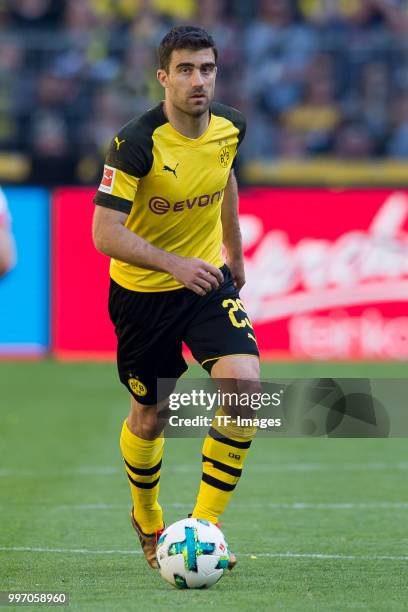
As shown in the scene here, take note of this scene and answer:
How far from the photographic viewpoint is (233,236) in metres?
6.25

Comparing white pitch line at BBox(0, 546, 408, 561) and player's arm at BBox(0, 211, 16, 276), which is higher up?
player's arm at BBox(0, 211, 16, 276)

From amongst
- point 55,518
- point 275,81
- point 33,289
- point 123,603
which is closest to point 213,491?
point 123,603

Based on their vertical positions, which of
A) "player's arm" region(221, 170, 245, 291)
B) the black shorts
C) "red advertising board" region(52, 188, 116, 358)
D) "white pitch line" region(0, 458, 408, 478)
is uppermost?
"player's arm" region(221, 170, 245, 291)

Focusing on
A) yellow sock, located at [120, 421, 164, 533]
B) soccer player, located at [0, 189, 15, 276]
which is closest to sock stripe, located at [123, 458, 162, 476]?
yellow sock, located at [120, 421, 164, 533]

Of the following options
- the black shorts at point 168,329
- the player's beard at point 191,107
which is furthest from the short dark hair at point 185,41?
the black shorts at point 168,329

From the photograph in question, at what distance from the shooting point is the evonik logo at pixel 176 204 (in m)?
5.76

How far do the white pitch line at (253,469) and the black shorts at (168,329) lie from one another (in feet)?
9.47

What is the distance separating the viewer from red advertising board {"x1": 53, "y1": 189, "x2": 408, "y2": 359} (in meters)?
14.7

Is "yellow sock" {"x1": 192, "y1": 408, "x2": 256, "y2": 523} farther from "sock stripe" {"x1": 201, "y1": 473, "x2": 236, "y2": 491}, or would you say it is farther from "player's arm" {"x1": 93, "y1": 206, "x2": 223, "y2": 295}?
"player's arm" {"x1": 93, "y1": 206, "x2": 223, "y2": 295}

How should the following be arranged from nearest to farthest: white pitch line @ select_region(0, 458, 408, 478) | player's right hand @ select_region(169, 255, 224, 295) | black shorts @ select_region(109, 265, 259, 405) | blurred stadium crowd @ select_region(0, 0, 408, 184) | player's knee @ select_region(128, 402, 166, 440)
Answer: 1. player's right hand @ select_region(169, 255, 224, 295)
2. black shorts @ select_region(109, 265, 259, 405)
3. player's knee @ select_region(128, 402, 166, 440)
4. white pitch line @ select_region(0, 458, 408, 478)
5. blurred stadium crowd @ select_region(0, 0, 408, 184)

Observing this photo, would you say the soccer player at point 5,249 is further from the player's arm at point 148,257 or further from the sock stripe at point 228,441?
the sock stripe at point 228,441

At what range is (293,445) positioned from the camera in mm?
10242

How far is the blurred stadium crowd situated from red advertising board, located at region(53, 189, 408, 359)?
1456 millimetres

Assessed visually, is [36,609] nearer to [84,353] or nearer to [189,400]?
[189,400]
